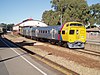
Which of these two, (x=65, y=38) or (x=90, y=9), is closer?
(x=65, y=38)

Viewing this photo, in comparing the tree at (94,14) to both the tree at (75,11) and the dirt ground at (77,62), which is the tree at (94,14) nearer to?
the tree at (75,11)

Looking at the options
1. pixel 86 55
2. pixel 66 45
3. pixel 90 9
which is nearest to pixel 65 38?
pixel 66 45

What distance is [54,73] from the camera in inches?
495

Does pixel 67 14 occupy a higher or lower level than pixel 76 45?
higher

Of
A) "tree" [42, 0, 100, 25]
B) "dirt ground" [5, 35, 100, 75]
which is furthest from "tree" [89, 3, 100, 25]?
"dirt ground" [5, 35, 100, 75]

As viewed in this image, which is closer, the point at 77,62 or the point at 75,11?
the point at 77,62

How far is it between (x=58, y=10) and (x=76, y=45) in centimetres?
6411

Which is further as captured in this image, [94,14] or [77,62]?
[94,14]

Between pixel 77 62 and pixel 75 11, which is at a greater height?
pixel 75 11

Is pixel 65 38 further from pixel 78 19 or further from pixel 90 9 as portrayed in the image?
pixel 90 9

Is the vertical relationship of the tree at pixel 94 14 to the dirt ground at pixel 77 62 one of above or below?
above

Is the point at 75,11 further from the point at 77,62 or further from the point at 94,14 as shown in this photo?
the point at 77,62

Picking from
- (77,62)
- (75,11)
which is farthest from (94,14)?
(77,62)

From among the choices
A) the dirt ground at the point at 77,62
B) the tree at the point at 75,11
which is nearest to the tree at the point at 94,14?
the tree at the point at 75,11
